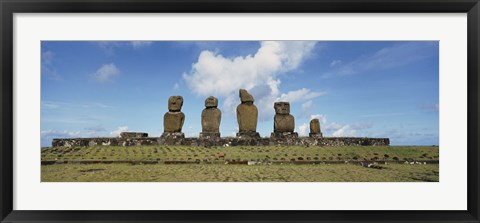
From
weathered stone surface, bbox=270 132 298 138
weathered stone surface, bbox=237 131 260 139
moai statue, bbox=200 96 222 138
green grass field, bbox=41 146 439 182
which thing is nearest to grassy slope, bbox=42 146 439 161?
green grass field, bbox=41 146 439 182

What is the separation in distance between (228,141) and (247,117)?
1959 millimetres

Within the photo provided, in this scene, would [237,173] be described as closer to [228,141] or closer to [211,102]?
[228,141]

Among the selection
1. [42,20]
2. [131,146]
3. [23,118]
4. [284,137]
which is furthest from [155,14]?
[284,137]

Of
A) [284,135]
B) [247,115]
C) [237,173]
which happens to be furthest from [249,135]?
[237,173]

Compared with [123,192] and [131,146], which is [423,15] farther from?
[131,146]

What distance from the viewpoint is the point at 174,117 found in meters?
16.2

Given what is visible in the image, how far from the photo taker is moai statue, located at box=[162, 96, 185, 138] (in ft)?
52.7

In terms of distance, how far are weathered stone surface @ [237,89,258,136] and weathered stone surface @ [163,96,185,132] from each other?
2.45 m

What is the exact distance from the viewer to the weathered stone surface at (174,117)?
16.2 meters

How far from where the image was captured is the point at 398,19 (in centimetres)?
571

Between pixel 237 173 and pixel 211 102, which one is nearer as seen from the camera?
pixel 237 173

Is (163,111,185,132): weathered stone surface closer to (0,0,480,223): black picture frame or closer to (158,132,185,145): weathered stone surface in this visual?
(158,132,185,145): weathered stone surface

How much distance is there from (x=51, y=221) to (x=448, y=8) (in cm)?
635

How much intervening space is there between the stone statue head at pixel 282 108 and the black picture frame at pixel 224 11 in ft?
36.7
